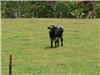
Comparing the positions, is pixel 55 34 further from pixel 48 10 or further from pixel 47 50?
pixel 48 10

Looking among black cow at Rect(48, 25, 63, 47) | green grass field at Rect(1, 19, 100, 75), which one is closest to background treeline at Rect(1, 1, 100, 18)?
green grass field at Rect(1, 19, 100, 75)

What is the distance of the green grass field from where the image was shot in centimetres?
1541

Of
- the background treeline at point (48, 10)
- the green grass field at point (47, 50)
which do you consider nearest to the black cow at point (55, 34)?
the green grass field at point (47, 50)

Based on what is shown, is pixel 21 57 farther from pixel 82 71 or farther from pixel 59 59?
pixel 82 71

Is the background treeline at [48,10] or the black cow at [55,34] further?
the background treeline at [48,10]

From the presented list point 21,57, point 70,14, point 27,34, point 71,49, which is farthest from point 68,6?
point 21,57

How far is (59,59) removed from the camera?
18.1 metres

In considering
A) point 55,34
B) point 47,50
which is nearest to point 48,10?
point 55,34

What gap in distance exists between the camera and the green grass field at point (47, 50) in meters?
15.4

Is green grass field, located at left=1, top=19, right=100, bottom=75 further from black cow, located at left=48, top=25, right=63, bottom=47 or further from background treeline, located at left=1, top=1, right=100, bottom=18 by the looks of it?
background treeline, located at left=1, top=1, right=100, bottom=18

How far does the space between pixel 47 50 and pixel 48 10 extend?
34617 mm

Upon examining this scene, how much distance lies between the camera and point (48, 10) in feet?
182

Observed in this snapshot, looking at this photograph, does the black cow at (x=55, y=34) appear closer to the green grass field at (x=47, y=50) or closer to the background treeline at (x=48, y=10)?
the green grass field at (x=47, y=50)

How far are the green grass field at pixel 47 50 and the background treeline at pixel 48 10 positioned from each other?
1751 cm
